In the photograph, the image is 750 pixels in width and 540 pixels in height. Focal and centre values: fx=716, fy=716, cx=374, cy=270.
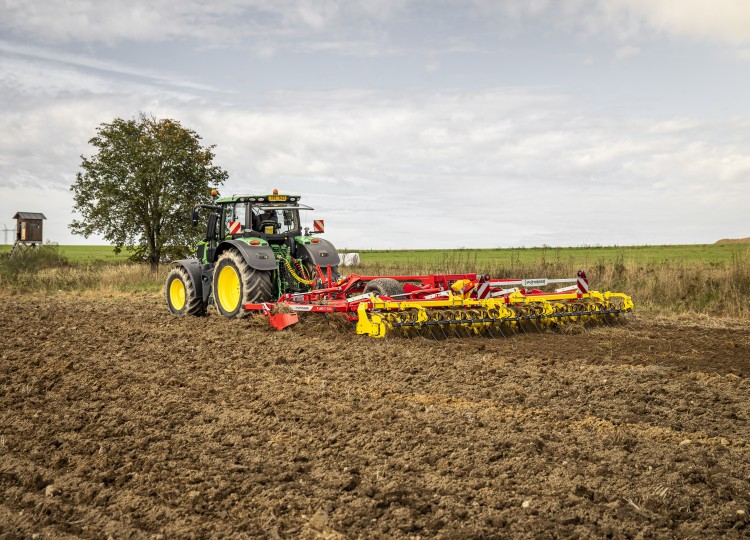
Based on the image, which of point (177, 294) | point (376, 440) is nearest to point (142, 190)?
point (177, 294)

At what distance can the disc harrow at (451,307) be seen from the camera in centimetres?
952

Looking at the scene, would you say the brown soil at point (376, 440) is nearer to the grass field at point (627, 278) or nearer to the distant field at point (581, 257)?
the grass field at point (627, 278)

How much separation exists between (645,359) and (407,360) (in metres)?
2.79

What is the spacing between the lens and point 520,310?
10320 millimetres

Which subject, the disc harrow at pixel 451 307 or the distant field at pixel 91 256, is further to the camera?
the distant field at pixel 91 256

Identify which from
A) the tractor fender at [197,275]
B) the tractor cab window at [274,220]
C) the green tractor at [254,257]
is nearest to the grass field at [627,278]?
the green tractor at [254,257]

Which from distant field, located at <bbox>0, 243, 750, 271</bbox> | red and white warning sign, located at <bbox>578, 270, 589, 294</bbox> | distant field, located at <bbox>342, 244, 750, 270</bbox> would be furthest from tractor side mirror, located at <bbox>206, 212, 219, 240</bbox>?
distant field, located at <bbox>342, 244, 750, 270</bbox>

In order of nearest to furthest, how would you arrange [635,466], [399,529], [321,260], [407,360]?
[399,529] → [635,466] → [407,360] → [321,260]

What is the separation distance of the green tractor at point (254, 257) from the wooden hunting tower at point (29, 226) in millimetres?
41499

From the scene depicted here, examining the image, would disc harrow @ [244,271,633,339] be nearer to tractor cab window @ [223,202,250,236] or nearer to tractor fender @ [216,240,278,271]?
tractor fender @ [216,240,278,271]

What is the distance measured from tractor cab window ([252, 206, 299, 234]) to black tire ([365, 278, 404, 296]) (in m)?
2.26

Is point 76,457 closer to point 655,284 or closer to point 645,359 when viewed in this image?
point 645,359

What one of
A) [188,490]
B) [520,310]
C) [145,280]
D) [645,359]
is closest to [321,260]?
[520,310]

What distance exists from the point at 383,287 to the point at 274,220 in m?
2.70
